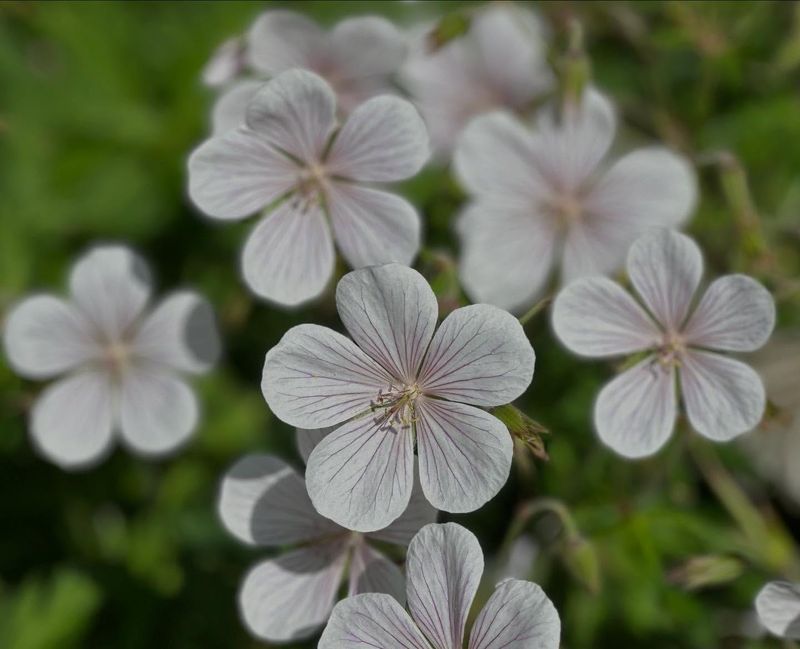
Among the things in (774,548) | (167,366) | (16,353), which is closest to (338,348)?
(167,366)

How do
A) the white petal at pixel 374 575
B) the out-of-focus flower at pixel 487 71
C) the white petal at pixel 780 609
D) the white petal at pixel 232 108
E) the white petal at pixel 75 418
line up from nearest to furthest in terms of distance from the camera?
1. the white petal at pixel 780 609
2. the white petal at pixel 374 575
3. the white petal at pixel 232 108
4. the white petal at pixel 75 418
5. the out-of-focus flower at pixel 487 71

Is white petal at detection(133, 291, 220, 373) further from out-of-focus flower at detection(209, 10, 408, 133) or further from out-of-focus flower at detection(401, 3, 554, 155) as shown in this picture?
out-of-focus flower at detection(401, 3, 554, 155)

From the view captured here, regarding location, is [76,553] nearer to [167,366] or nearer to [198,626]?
[198,626]

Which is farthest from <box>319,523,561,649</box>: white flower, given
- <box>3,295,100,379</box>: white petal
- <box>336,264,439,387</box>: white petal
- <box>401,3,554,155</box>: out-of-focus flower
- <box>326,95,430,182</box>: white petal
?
<box>401,3,554,155</box>: out-of-focus flower

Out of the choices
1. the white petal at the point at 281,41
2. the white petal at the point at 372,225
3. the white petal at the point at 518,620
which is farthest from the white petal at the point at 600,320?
the white petal at the point at 281,41

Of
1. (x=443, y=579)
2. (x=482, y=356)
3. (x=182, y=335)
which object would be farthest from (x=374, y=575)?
(x=182, y=335)

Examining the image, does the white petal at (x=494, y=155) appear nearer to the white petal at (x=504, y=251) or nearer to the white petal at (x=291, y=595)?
the white petal at (x=504, y=251)

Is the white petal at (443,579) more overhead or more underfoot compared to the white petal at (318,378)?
more underfoot
